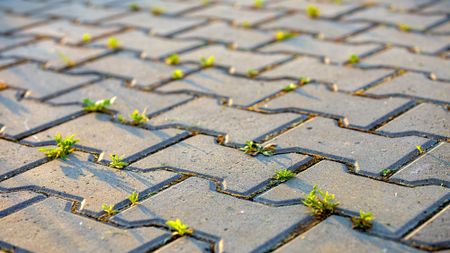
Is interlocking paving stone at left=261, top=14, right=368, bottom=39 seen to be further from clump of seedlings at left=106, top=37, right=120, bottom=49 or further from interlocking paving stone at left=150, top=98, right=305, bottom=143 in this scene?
interlocking paving stone at left=150, top=98, right=305, bottom=143

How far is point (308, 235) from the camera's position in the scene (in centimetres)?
229

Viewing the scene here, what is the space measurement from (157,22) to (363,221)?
2.97 metres

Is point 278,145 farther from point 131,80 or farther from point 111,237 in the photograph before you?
point 131,80

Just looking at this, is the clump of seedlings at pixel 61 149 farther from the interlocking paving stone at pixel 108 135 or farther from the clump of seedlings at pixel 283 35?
the clump of seedlings at pixel 283 35

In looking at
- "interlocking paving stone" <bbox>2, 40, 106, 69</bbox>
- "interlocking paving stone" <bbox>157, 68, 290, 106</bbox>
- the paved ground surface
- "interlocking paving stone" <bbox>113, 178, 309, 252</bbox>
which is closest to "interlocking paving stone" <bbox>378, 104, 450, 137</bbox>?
the paved ground surface

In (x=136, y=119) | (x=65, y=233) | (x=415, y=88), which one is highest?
(x=415, y=88)

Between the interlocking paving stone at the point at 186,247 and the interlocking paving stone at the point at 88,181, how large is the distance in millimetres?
372

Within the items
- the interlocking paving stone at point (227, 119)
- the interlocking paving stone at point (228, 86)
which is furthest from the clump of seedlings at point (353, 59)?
the interlocking paving stone at point (227, 119)

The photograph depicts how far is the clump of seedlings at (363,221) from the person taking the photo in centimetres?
231

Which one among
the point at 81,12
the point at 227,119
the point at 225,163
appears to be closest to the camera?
the point at 225,163


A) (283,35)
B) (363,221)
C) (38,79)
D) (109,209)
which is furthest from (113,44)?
(363,221)

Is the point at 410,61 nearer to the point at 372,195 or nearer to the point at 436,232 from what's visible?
the point at 372,195

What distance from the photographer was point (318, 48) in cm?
423

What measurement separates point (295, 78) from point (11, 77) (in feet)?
5.08
